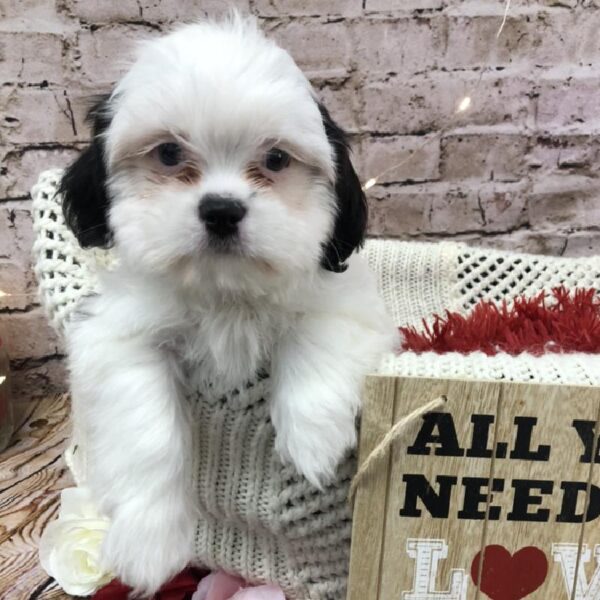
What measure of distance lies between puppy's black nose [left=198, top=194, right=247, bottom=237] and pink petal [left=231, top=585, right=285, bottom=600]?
1.85ft

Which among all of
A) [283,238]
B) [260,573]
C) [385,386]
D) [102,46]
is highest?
[102,46]

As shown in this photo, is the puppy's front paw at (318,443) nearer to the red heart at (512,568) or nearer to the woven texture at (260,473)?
the woven texture at (260,473)

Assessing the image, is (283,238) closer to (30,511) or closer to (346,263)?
(346,263)

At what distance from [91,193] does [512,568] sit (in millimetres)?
792

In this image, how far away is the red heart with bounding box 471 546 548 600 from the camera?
33.2 inches

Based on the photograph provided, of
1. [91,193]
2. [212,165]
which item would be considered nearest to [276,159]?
[212,165]

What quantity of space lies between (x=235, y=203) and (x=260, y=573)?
22.4 inches

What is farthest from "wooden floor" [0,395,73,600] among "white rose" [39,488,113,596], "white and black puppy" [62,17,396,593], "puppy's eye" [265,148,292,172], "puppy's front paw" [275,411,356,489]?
"puppy's eye" [265,148,292,172]

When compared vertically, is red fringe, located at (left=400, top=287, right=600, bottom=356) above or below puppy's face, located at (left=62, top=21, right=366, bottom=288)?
below

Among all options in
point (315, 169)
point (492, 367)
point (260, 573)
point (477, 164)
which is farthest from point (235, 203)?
point (477, 164)

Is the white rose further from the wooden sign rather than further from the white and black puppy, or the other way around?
the wooden sign

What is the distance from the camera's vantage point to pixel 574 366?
0.80m

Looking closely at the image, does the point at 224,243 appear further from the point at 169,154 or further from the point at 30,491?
the point at 30,491

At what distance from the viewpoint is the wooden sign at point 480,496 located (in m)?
0.78
